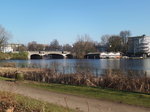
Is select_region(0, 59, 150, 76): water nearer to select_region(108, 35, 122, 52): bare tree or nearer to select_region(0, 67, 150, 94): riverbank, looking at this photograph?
select_region(0, 67, 150, 94): riverbank

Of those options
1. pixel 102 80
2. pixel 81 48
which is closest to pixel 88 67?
pixel 102 80

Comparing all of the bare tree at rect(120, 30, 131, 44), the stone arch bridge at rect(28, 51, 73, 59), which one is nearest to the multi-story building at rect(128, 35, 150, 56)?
the bare tree at rect(120, 30, 131, 44)

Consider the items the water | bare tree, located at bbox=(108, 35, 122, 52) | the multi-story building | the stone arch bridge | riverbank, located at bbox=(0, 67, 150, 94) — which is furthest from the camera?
bare tree, located at bbox=(108, 35, 122, 52)

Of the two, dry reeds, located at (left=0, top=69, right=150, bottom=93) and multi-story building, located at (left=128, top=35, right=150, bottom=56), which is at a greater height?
multi-story building, located at (left=128, top=35, right=150, bottom=56)

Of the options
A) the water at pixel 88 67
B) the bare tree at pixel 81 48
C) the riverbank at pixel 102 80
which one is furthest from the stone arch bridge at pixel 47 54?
the riverbank at pixel 102 80

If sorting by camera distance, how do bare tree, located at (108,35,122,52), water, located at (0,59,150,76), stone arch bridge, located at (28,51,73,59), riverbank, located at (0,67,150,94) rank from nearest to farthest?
riverbank, located at (0,67,150,94) → water, located at (0,59,150,76) → stone arch bridge, located at (28,51,73,59) → bare tree, located at (108,35,122,52)

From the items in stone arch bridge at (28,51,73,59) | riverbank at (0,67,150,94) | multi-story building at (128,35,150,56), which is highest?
multi-story building at (128,35,150,56)

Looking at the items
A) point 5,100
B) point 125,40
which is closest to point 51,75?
point 5,100

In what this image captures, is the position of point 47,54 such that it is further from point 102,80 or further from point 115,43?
point 102,80

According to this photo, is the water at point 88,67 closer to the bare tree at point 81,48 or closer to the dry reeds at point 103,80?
the dry reeds at point 103,80

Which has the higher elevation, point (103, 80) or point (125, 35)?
point (125, 35)

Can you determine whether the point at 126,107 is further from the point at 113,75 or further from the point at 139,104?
the point at 113,75

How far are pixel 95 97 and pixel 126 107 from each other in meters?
3.67

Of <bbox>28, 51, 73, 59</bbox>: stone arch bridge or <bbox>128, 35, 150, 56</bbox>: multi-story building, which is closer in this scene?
<bbox>28, 51, 73, 59</bbox>: stone arch bridge
